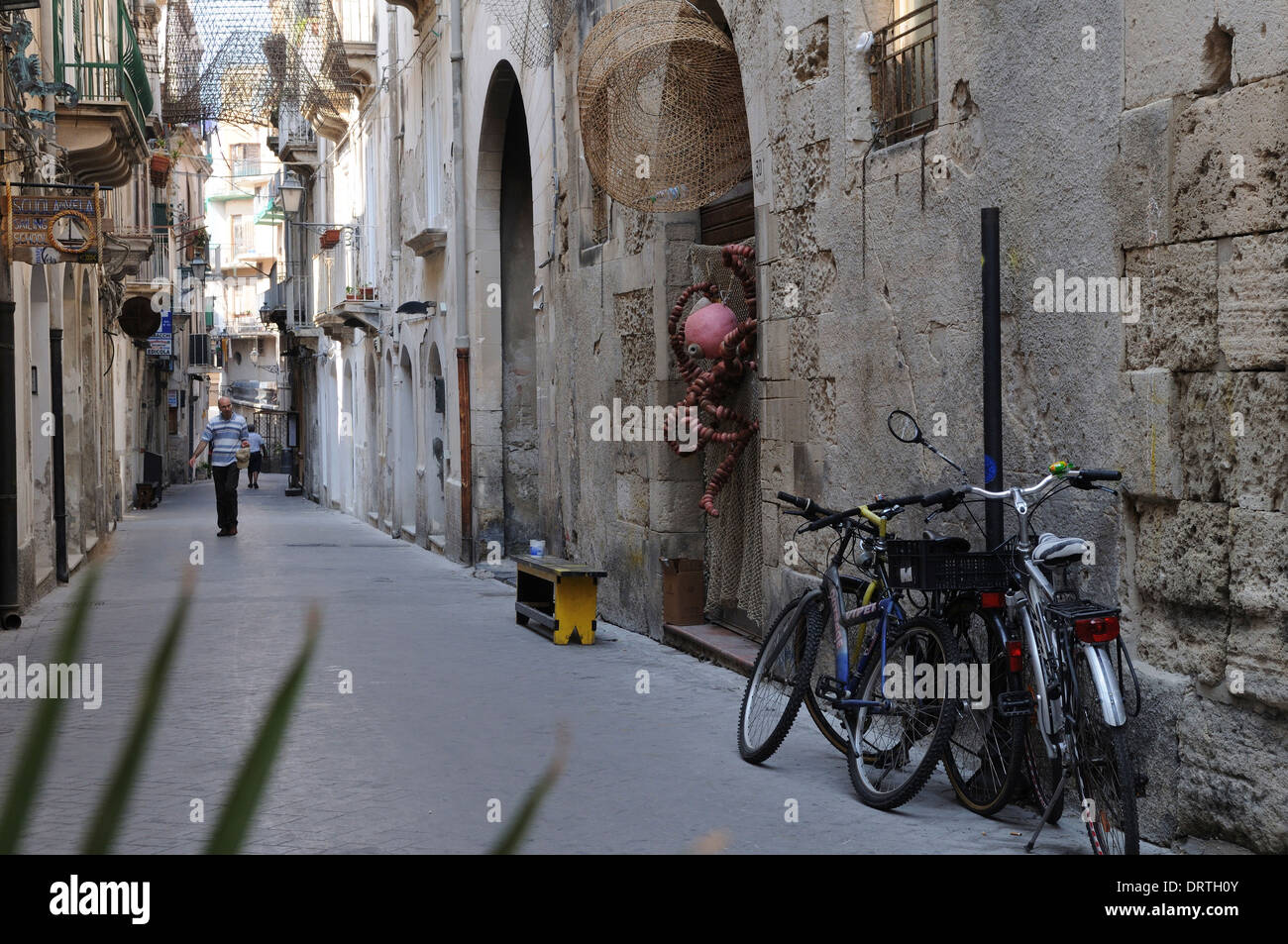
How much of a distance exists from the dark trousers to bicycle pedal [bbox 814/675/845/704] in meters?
14.8

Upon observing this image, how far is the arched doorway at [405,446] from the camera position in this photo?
23.2 meters

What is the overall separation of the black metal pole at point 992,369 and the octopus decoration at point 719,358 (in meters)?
3.45

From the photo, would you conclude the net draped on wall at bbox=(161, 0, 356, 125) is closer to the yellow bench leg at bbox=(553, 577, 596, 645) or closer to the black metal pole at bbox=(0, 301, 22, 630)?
the black metal pole at bbox=(0, 301, 22, 630)

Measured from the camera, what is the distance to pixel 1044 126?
5488 mm

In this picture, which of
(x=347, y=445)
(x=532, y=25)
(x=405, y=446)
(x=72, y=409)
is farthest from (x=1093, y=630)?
(x=347, y=445)

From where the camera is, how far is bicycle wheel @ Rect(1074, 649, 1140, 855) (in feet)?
14.3

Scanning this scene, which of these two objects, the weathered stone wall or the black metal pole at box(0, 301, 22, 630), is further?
the black metal pole at box(0, 301, 22, 630)

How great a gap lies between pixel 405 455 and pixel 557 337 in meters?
10.7

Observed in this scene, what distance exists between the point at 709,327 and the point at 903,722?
4.10 metres

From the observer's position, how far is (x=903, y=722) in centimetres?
563

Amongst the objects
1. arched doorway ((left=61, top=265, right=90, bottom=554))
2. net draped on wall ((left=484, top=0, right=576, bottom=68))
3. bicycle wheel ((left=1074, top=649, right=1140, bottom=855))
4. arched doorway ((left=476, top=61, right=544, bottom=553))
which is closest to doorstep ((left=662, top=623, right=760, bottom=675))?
bicycle wheel ((left=1074, top=649, right=1140, bottom=855))

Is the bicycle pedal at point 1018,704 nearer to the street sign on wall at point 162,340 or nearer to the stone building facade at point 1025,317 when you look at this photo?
the stone building facade at point 1025,317

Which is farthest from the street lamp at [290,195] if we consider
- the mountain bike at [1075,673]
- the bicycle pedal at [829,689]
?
the mountain bike at [1075,673]
